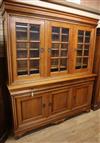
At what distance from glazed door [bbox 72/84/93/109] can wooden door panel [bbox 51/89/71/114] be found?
0.14 metres

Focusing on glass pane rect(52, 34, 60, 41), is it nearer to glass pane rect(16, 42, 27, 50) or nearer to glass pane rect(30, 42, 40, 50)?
glass pane rect(30, 42, 40, 50)

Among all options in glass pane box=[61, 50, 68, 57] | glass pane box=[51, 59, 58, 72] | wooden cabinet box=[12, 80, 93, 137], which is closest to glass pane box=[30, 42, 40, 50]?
glass pane box=[51, 59, 58, 72]

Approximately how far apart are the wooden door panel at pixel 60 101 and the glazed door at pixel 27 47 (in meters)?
0.47

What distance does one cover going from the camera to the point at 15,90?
159cm

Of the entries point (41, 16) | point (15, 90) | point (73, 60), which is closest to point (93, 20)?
point (73, 60)

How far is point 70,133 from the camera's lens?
1.96 m

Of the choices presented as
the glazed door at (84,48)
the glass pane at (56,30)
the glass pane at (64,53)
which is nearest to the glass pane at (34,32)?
the glass pane at (56,30)

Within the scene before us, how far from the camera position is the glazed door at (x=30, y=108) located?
5.62 feet

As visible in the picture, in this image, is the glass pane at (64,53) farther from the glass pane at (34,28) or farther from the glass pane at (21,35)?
the glass pane at (21,35)

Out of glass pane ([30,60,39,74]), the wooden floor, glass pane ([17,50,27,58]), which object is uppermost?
glass pane ([17,50,27,58])

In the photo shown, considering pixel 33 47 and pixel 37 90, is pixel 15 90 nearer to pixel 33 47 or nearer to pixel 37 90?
pixel 37 90

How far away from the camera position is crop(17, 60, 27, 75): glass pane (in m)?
1.66

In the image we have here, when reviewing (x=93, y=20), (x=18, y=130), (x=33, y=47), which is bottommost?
(x=18, y=130)

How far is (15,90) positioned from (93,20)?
1724mm
